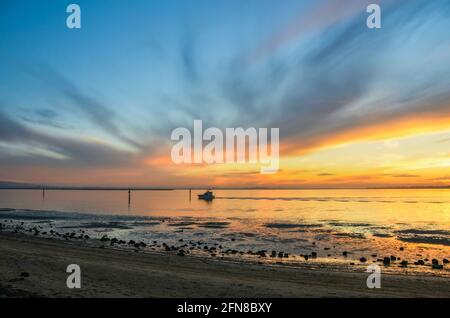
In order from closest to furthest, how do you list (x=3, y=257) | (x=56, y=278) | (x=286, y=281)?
1. (x=56, y=278)
2. (x=286, y=281)
3. (x=3, y=257)

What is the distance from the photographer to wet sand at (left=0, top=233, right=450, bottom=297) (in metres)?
13.3

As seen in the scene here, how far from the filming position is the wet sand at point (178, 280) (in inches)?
525

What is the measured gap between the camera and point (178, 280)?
16234 mm

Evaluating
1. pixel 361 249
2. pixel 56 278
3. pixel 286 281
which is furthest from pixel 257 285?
A: pixel 361 249

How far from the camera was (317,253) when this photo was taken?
2928 centimetres

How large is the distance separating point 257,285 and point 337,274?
7.09m

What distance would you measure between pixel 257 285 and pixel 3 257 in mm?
13934
